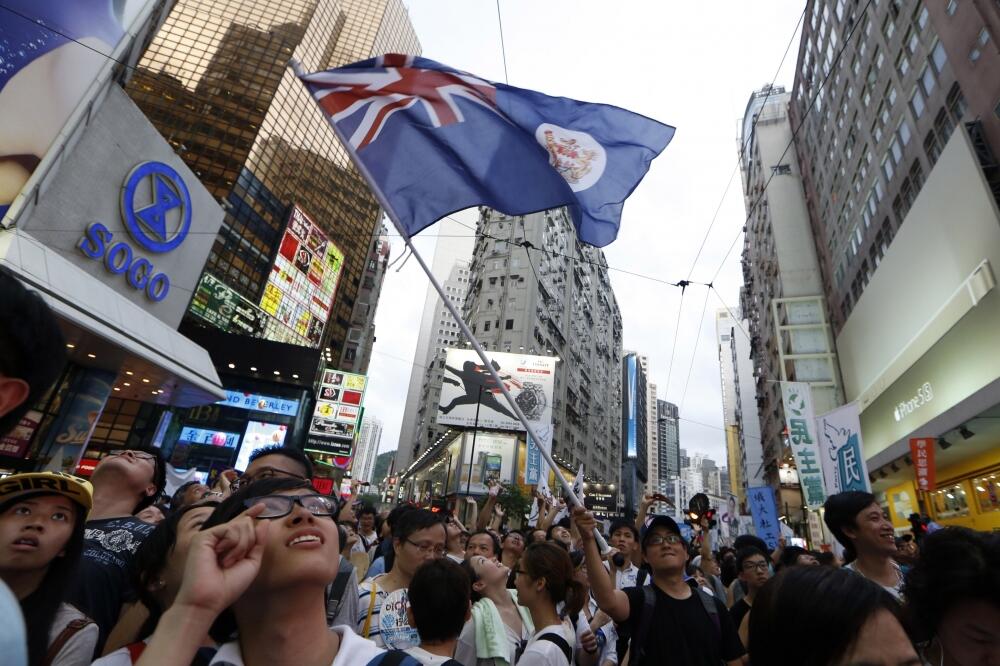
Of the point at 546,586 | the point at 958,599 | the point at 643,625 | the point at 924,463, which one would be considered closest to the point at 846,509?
the point at 958,599

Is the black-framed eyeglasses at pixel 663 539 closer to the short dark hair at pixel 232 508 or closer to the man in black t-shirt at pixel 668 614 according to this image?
the man in black t-shirt at pixel 668 614

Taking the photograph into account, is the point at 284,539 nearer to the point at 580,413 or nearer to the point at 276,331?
the point at 276,331

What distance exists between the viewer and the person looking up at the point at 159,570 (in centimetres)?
213

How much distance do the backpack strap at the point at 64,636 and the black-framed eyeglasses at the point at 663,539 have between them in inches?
129

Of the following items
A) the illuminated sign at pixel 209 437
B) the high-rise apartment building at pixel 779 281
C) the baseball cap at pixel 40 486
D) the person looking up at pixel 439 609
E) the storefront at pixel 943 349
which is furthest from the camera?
the illuminated sign at pixel 209 437

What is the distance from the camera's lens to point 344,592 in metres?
3.35

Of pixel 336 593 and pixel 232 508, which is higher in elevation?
pixel 232 508

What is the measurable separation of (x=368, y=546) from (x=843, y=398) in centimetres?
2946

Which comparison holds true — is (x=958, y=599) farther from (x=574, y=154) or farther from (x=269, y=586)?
(x=574, y=154)

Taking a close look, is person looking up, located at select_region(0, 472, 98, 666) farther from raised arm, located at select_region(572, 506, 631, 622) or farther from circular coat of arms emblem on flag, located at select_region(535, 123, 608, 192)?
circular coat of arms emblem on flag, located at select_region(535, 123, 608, 192)

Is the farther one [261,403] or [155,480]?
[261,403]

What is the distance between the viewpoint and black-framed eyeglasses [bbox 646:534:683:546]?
3.63 metres

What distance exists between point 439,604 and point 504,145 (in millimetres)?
4566

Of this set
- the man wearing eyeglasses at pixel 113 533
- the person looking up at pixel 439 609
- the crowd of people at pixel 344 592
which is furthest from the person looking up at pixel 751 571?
the man wearing eyeglasses at pixel 113 533
